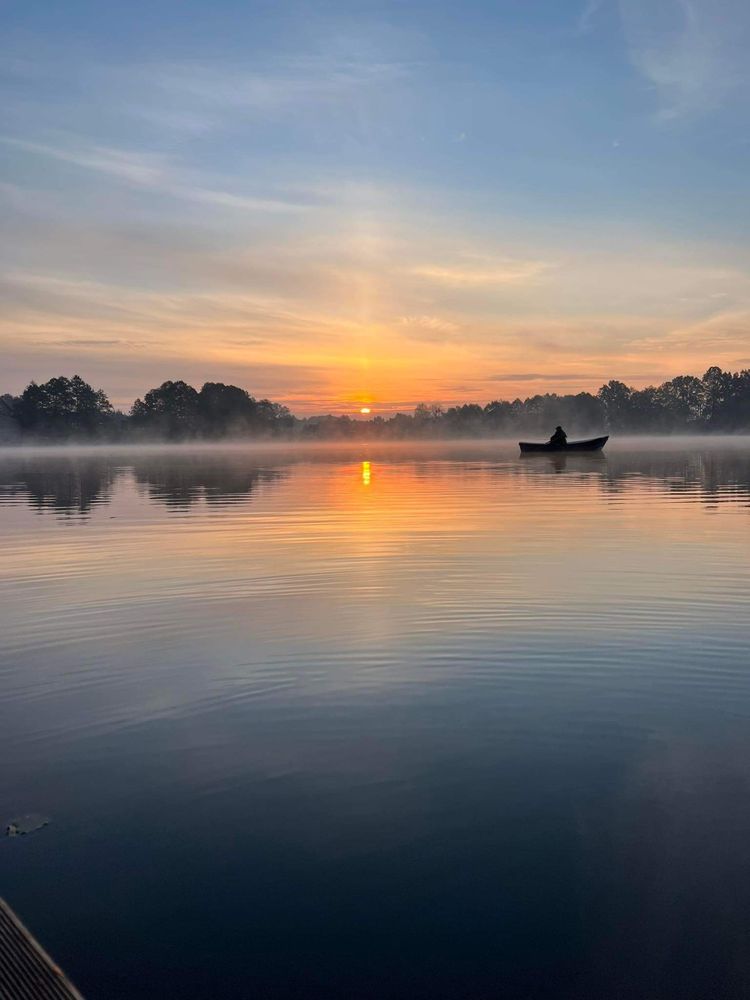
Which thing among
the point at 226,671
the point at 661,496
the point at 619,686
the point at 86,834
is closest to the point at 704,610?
the point at 619,686

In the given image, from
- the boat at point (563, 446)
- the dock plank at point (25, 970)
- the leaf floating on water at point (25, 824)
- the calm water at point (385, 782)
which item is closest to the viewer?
the dock plank at point (25, 970)

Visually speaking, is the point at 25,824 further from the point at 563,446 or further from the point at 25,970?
the point at 563,446

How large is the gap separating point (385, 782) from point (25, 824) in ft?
12.4

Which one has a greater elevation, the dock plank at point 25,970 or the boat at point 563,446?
the boat at point 563,446

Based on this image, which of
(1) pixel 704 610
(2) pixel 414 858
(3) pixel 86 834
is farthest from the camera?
(1) pixel 704 610

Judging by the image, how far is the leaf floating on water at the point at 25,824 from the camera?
917cm

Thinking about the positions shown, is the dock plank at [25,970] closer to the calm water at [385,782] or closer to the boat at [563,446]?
the calm water at [385,782]

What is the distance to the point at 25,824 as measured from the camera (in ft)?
30.7

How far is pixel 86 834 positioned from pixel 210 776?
1.73 meters

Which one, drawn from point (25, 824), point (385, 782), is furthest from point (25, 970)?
point (385, 782)

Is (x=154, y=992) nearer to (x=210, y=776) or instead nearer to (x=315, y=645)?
(x=210, y=776)

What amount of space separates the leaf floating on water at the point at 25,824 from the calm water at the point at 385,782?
0.54 feet

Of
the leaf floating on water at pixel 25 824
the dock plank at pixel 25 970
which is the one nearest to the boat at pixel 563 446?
the leaf floating on water at pixel 25 824

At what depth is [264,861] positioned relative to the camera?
8492mm
